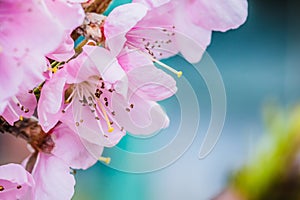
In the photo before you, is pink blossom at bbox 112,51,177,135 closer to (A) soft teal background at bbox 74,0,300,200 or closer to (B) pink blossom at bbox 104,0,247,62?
(B) pink blossom at bbox 104,0,247,62

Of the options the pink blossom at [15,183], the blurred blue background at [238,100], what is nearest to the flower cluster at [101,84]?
the pink blossom at [15,183]

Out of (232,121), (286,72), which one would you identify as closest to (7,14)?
(232,121)

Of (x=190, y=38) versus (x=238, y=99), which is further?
(x=238, y=99)

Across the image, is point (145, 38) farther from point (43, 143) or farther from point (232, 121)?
point (232, 121)

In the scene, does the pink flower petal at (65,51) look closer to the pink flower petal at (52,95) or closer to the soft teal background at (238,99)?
the pink flower petal at (52,95)

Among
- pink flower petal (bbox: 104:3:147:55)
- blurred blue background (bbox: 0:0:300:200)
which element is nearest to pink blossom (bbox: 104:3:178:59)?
pink flower petal (bbox: 104:3:147:55)

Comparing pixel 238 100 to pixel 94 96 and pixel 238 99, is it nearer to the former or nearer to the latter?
pixel 238 99

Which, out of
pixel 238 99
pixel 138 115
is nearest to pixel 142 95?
pixel 138 115
